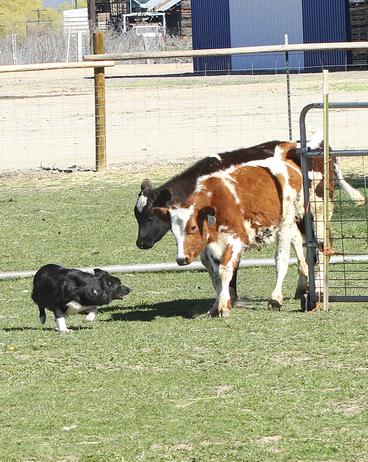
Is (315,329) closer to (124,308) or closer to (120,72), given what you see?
(124,308)

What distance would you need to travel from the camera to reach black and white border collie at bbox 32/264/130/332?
9586mm

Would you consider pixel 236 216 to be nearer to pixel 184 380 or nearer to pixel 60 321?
pixel 60 321

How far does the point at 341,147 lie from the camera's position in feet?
73.3

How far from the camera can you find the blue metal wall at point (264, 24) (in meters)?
49.2

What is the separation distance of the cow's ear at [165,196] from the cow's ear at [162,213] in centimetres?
11

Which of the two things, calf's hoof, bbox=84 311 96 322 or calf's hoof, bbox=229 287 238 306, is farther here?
calf's hoof, bbox=229 287 238 306

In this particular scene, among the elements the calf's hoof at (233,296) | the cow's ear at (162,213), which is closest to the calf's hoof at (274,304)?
the calf's hoof at (233,296)

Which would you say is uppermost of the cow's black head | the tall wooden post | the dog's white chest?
the tall wooden post

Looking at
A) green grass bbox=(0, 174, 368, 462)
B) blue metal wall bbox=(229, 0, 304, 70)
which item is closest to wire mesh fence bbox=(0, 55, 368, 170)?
blue metal wall bbox=(229, 0, 304, 70)

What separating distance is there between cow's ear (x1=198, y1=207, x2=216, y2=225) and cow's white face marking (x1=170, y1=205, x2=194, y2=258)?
0.28ft

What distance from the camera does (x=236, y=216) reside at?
1039 centimetres

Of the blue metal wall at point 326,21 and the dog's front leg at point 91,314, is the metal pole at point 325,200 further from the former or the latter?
the blue metal wall at point 326,21

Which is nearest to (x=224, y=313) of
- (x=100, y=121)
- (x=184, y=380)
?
(x=184, y=380)

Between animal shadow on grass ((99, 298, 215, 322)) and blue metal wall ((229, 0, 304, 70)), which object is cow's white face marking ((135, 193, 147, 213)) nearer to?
animal shadow on grass ((99, 298, 215, 322))
